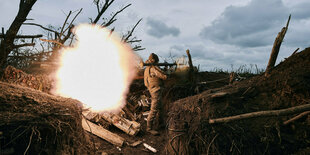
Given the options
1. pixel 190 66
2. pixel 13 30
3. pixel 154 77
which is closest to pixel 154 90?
pixel 154 77

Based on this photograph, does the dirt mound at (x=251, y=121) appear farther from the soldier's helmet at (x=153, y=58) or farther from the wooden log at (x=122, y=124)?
the soldier's helmet at (x=153, y=58)

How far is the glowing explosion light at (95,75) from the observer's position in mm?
8500

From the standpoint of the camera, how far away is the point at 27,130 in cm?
271

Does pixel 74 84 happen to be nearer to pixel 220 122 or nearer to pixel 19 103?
pixel 19 103

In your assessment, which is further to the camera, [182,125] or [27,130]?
[182,125]

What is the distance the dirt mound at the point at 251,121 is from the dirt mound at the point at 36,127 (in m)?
2.21

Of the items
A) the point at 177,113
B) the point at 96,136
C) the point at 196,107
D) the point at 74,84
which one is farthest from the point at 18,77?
the point at 196,107

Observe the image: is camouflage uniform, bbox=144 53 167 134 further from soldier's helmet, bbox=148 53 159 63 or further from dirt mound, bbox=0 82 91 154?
dirt mound, bbox=0 82 91 154

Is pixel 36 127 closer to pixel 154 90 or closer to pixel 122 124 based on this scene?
pixel 122 124

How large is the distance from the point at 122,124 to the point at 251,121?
5.45m

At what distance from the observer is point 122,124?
8.19 meters

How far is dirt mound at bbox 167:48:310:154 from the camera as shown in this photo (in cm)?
378

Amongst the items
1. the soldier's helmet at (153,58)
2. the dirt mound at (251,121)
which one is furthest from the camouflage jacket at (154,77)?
the dirt mound at (251,121)

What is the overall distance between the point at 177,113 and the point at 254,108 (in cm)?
174
